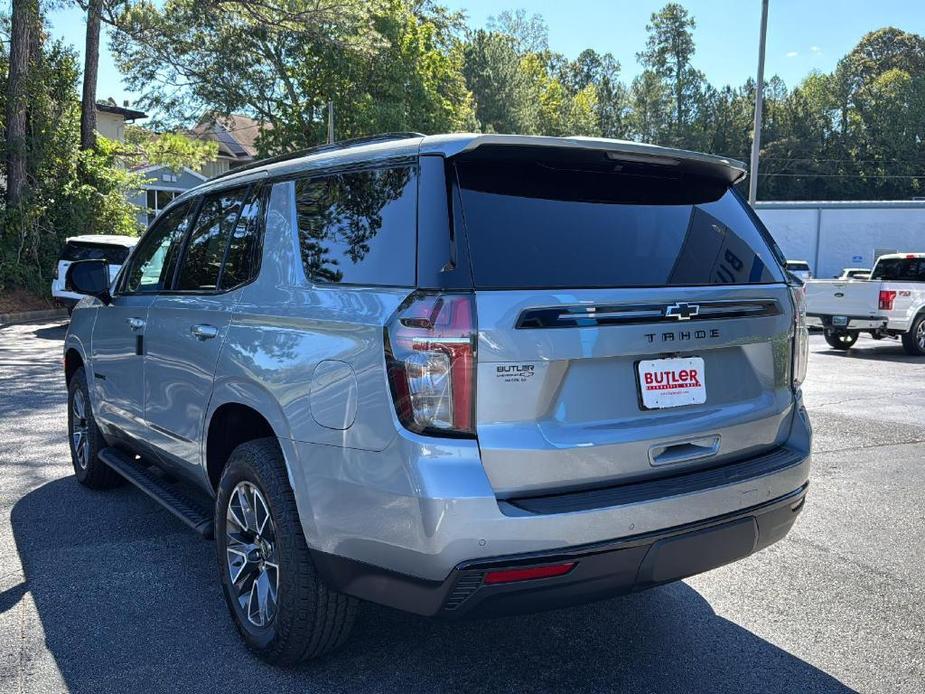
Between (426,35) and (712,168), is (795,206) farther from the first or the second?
(712,168)

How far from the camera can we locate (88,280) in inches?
198

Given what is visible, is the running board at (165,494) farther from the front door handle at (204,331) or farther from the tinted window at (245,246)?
the tinted window at (245,246)

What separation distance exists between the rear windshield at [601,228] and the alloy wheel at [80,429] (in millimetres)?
3730

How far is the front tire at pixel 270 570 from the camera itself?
119 inches

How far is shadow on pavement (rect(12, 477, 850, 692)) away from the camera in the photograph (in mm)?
3117

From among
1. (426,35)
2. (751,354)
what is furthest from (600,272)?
(426,35)

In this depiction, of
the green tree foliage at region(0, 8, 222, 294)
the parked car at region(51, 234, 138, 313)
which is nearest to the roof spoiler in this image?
the parked car at region(51, 234, 138, 313)

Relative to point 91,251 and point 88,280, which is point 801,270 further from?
point 88,280

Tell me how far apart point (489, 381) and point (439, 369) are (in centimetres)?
16

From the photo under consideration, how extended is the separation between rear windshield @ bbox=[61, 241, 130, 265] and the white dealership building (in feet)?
68.7

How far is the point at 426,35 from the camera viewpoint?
35.8 metres

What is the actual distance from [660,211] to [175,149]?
81.4 ft

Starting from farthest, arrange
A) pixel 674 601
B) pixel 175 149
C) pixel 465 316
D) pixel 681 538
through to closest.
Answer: pixel 175 149
pixel 674 601
pixel 681 538
pixel 465 316

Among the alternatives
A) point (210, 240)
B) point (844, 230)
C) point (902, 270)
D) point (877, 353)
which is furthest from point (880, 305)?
point (844, 230)
